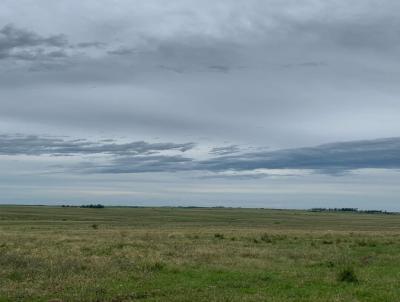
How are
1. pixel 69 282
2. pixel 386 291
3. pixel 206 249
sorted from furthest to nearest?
pixel 206 249, pixel 69 282, pixel 386 291

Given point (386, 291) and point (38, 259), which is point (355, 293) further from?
point (38, 259)

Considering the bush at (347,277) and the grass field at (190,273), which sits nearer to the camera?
the grass field at (190,273)

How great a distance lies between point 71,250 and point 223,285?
13043 mm

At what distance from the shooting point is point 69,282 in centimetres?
1978

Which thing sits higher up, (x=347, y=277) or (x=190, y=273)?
(x=347, y=277)

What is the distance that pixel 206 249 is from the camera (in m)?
32.0

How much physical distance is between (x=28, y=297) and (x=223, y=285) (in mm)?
6799

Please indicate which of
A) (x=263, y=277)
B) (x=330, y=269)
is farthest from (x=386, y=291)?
(x=330, y=269)

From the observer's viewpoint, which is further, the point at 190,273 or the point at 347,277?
the point at 190,273

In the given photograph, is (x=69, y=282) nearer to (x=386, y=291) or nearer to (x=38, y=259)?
(x=38, y=259)

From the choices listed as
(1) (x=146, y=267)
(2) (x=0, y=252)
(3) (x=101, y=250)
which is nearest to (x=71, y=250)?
(3) (x=101, y=250)

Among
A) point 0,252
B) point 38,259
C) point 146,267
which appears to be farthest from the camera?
point 0,252

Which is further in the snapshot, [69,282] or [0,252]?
Result: [0,252]

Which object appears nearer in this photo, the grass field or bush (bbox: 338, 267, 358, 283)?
the grass field
